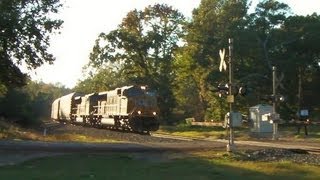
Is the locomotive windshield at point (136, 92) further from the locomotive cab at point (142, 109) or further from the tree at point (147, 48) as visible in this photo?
the tree at point (147, 48)

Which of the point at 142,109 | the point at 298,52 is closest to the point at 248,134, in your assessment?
the point at 142,109

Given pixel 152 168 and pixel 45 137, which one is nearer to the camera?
pixel 152 168

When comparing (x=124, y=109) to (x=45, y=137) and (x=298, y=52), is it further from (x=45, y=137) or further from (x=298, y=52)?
(x=298, y=52)

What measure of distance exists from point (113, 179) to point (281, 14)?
5757 cm

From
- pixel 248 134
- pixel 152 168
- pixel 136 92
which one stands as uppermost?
pixel 136 92

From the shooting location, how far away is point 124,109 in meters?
47.9

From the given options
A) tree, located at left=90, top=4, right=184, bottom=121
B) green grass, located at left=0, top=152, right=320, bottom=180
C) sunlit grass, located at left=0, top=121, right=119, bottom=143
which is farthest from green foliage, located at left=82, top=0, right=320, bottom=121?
green grass, located at left=0, top=152, right=320, bottom=180

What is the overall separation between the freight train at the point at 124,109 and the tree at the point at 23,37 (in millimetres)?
9962

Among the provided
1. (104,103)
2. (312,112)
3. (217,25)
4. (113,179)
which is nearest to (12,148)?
(113,179)

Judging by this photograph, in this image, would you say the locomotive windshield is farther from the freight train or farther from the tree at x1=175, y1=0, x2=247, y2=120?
the tree at x1=175, y1=0, x2=247, y2=120

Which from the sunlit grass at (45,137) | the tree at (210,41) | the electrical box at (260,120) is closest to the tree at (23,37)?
the sunlit grass at (45,137)

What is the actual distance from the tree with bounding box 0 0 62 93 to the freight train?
996 centimetres

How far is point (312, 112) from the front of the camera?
2862 inches

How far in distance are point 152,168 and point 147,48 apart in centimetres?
6221
